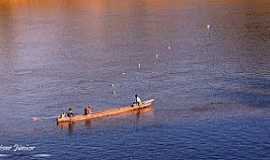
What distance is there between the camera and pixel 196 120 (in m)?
86.9

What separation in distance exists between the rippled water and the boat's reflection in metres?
0.16

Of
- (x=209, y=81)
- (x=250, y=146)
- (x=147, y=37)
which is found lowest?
(x=250, y=146)

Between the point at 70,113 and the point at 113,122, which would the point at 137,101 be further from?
the point at 70,113

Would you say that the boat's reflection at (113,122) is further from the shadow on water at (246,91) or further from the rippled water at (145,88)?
the shadow on water at (246,91)

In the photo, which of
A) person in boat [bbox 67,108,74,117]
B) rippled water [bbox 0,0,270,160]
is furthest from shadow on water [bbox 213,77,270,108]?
person in boat [bbox 67,108,74,117]

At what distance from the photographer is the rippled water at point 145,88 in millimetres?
79050

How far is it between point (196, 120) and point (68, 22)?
11821 centimetres

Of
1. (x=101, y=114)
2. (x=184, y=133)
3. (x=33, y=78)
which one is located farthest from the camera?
(x=33, y=78)

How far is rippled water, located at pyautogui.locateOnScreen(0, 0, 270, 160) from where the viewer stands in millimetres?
79050

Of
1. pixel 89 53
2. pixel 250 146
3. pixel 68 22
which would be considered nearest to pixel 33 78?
pixel 89 53

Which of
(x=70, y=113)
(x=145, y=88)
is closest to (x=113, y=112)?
(x=70, y=113)

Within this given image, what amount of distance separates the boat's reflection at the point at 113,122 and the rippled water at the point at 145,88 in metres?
0.16

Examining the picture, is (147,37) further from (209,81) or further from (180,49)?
(209,81)

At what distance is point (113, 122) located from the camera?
88375 mm
